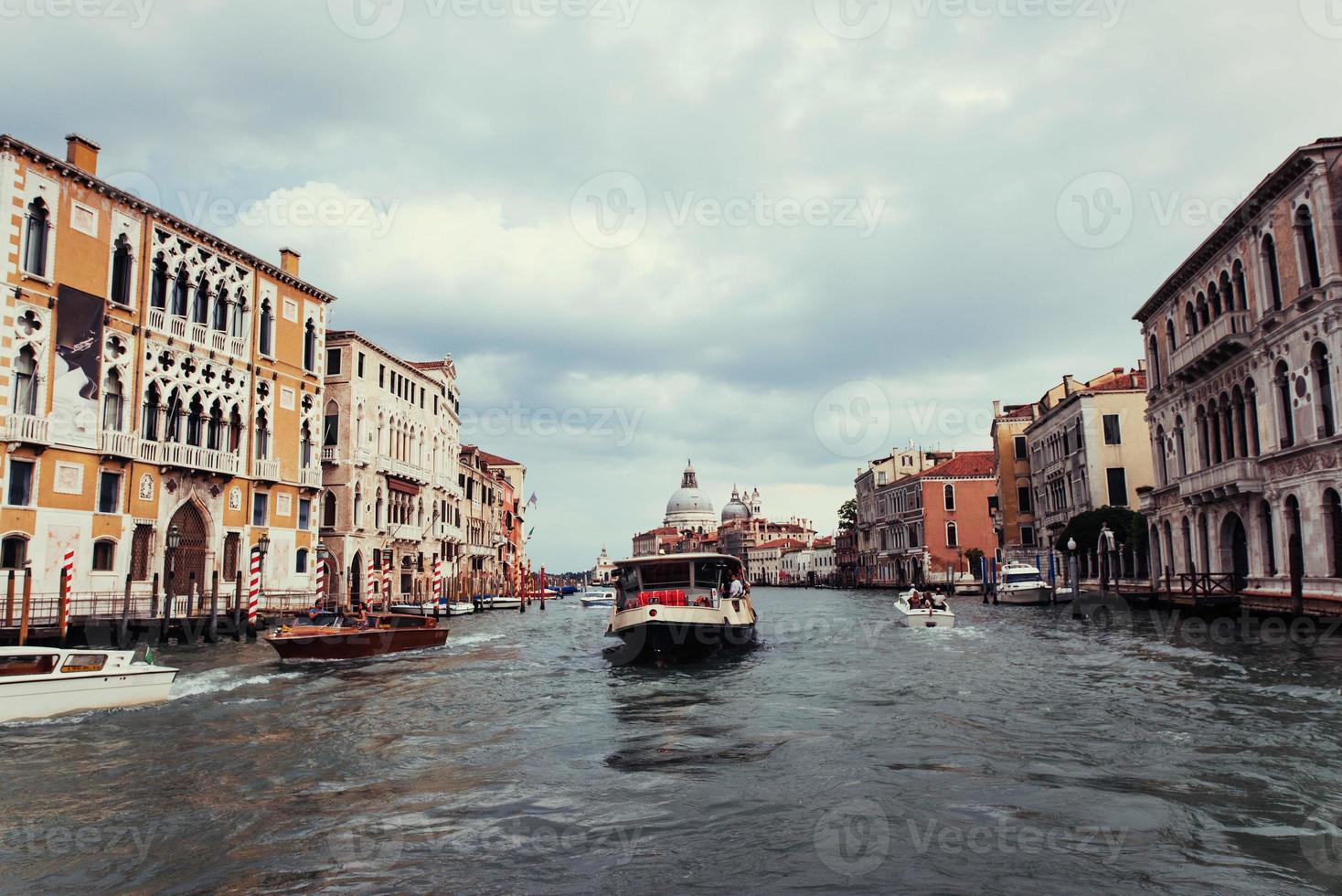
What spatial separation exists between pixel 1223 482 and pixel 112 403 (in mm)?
31568

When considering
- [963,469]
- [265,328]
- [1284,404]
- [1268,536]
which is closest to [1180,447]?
[1268,536]

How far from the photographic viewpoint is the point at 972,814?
750cm

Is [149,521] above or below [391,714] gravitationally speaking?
above

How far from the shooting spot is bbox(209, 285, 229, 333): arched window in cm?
3045

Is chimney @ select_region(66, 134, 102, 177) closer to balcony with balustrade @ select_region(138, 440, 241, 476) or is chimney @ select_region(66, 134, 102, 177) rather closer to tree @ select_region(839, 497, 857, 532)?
balcony with balustrade @ select_region(138, 440, 241, 476)

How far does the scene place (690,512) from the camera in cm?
19000

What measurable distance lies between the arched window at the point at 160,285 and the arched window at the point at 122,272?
1.01 meters

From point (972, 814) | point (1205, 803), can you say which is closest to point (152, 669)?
point (972, 814)

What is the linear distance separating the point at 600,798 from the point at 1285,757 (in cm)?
688

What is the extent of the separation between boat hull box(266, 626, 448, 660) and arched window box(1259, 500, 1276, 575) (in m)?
22.4

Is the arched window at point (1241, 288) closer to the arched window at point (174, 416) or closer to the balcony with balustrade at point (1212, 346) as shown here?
the balcony with balustrade at point (1212, 346)

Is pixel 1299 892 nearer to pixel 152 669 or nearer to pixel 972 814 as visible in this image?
pixel 972 814

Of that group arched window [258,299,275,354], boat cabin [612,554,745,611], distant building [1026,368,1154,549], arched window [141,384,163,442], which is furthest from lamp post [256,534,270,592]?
distant building [1026,368,1154,549]

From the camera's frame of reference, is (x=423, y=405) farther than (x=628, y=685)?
Yes
